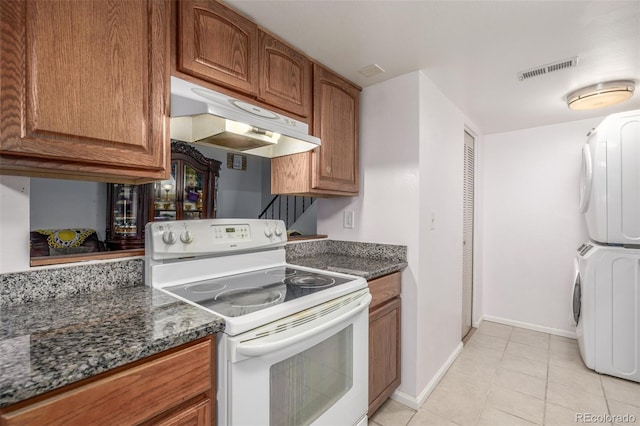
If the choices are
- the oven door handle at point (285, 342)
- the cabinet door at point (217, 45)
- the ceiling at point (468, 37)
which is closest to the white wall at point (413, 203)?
the ceiling at point (468, 37)

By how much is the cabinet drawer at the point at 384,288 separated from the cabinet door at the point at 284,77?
3.39ft

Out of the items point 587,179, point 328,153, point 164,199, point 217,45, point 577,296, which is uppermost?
point 217,45

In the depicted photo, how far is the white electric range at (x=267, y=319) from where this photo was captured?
0.92 meters

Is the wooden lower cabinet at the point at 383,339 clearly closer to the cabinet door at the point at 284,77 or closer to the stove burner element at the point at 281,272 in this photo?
the stove burner element at the point at 281,272

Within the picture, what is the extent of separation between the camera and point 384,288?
172 cm

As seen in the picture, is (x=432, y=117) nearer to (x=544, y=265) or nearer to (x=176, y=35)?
(x=176, y=35)

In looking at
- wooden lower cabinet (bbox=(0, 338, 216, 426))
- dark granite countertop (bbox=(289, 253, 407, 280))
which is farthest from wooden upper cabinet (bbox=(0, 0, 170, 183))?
dark granite countertop (bbox=(289, 253, 407, 280))

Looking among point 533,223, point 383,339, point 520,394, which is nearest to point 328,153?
point 383,339

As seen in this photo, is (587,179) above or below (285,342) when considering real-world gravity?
A: above

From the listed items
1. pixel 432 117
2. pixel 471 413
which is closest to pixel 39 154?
pixel 432 117

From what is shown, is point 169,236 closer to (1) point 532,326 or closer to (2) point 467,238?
(2) point 467,238

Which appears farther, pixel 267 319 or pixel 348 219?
pixel 348 219

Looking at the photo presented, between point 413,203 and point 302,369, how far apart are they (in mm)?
1184

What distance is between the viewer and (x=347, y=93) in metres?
2.01
